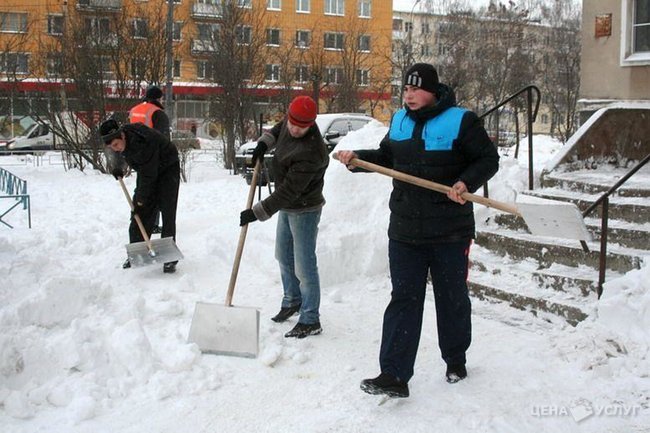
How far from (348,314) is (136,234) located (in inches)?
94.8

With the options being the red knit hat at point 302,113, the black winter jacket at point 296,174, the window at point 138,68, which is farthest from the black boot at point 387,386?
the window at point 138,68

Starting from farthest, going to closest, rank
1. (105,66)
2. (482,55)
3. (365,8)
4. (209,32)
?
(365,8) < (482,55) < (209,32) < (105,66)

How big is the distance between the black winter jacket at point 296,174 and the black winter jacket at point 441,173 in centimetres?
86

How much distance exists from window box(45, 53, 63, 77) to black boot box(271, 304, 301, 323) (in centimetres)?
1328

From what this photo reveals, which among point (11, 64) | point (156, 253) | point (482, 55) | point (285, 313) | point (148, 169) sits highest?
point (482, 55)

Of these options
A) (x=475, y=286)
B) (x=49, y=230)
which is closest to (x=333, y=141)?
(x=49, y=230)

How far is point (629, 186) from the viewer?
6.29 metres

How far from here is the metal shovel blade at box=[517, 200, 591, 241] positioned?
352 cm

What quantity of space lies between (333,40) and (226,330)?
33753 mm

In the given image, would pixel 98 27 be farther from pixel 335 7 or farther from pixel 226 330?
pixel 335 7

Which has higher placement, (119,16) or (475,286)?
(119,16)

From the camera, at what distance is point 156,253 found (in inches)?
233

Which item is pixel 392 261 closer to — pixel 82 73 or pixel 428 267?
pixel 428 267

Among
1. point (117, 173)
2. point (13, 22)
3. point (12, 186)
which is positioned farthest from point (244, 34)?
point (13, 22)
